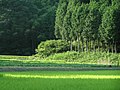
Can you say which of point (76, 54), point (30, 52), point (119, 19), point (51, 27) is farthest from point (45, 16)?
point (119, 19)

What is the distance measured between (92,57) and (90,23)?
16.1ft

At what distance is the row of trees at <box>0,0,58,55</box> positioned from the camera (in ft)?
231

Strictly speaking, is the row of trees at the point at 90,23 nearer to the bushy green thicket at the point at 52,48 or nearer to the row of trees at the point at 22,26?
the bushy green thicket at the point at 52,48

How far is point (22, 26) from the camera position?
7100cm

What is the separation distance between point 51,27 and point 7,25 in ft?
28.2

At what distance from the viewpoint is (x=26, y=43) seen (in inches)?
2854

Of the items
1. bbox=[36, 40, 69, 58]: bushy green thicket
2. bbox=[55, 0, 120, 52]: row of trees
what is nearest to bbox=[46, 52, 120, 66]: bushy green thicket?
bbox=[55, 0, 120, 52]: row of trees

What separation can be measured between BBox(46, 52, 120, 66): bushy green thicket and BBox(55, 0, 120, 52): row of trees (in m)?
2.13

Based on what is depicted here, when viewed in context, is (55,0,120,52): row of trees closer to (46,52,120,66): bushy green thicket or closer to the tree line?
the tree line

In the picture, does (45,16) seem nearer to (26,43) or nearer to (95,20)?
(26,43)

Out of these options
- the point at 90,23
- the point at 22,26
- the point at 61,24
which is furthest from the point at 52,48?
the point at 90,23

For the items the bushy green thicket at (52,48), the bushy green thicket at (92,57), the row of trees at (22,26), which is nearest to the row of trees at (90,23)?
the bushy green thicket at (52,48)

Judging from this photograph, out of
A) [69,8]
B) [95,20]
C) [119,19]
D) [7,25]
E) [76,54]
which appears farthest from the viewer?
[7,25]

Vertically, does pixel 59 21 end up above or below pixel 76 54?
above
